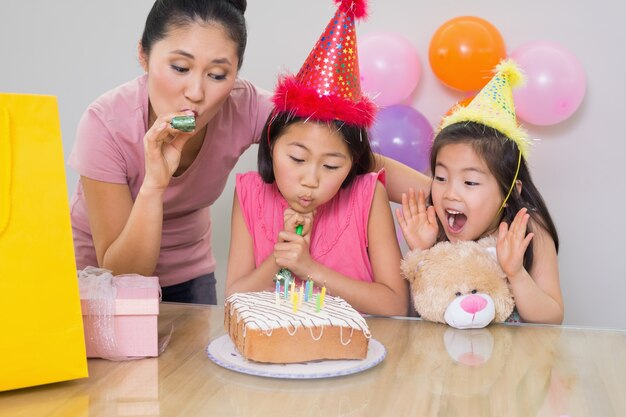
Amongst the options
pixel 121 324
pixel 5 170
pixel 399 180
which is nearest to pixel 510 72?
pixel 399 180

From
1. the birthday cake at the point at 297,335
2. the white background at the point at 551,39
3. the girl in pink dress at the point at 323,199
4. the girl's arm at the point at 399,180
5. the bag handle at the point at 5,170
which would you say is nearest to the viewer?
the bag handle at the point at 5,170

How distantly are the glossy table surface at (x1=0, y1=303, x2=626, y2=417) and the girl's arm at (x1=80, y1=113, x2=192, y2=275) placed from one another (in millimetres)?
368

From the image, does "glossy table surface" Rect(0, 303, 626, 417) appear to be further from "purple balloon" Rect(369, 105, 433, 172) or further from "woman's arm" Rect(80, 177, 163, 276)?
"purple balloon" Rect(369, 105, 433, 172)

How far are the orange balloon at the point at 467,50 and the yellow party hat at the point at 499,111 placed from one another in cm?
74

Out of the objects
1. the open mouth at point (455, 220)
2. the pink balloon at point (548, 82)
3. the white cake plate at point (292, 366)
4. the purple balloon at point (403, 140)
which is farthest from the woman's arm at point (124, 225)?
the pink balloon at point (548, 82)

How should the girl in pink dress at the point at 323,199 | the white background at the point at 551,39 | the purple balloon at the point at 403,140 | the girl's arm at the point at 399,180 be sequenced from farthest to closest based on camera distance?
the white background at the point at 551,39, the purple balloon at the point at 403,140, the girl's arm at the point at 399,180, the girl in pink dress at the point at 323,199

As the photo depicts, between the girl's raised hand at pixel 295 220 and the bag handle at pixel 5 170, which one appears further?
the girl's raised hand at pixel 295 220

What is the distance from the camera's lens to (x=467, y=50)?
2393 millimetres

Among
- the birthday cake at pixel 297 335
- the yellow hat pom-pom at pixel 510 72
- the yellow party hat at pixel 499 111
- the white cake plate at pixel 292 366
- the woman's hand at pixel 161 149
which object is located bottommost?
the white cake plate at pixel 292 366

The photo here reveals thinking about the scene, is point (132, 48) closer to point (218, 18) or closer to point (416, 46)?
point (416, 46)

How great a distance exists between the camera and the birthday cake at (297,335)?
0.97m

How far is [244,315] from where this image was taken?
3.31 ft

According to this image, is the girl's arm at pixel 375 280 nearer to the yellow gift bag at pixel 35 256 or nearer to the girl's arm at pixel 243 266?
the girl's arm at pixel 243 266

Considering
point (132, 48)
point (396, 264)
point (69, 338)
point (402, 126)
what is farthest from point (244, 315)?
point (132, 48)
